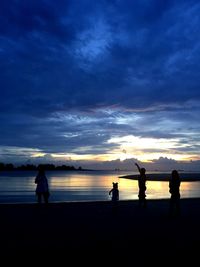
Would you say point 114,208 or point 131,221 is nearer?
point 131,221

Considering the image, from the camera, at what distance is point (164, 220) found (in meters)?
14.5

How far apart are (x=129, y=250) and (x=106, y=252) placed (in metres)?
0.64

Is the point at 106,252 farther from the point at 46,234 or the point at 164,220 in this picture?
the point at 164,220

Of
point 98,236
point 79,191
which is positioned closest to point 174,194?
point 98,236

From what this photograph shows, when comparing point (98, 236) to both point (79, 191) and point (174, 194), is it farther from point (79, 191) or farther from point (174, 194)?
point (79, 191)

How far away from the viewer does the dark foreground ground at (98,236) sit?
812 cm

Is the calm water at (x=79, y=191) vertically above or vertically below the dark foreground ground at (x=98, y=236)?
above

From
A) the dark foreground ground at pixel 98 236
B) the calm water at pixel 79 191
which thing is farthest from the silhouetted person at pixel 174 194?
the calm water at pixel 79 191

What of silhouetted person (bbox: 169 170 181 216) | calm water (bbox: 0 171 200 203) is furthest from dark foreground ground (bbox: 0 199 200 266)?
calm water (bbox: 0 171 200 203)

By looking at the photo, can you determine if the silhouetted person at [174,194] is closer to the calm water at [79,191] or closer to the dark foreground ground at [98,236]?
the dark foreground ground at [98,236]

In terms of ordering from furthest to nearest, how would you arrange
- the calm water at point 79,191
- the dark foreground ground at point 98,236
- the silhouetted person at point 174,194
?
the calm water at point 79,191, the silhouetted person at point 174,194, the dark foreground ground at point 98,236

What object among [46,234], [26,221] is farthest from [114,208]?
[46,234]

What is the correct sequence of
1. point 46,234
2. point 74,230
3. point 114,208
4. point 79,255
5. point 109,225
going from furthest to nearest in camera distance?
point 114,208
point 109,225
point 74,230
point 46,234
point 79,255

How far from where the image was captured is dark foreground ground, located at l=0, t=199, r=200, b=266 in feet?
26.7
